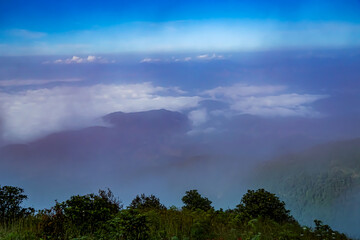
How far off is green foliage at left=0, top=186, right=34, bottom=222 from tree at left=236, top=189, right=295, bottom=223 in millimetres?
4688

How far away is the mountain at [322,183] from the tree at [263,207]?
7.90 meters

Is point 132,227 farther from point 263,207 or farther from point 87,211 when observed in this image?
point 263,207

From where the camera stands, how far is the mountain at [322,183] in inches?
738

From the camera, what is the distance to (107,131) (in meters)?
46.7

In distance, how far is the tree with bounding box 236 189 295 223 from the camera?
8.13 meters

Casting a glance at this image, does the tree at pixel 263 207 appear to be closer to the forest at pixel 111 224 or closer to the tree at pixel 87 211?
the forest at pixel 111 224

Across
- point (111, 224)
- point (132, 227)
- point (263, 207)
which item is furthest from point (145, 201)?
point (132, 227)

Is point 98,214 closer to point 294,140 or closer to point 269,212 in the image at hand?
point 269,212

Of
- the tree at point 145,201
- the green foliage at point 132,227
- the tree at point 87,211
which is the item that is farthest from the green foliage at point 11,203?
the tree at point 145,201

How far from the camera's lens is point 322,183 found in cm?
2181

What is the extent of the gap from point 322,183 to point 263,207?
50.5 feet

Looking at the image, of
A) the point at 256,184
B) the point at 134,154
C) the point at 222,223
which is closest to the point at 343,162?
the point at 256,184

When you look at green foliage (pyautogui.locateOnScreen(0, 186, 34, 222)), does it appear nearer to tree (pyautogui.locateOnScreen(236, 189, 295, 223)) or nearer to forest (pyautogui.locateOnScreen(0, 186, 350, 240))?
forest (pyautogui.locateOnScreen(0, 186, 350, 240))

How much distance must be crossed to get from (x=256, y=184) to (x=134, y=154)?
18.0 m
